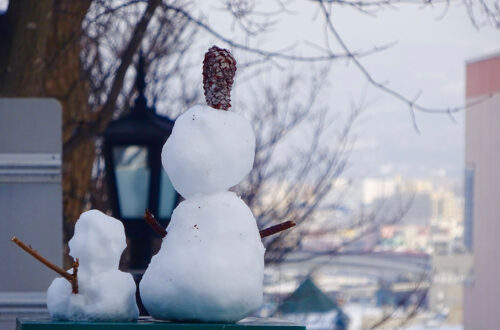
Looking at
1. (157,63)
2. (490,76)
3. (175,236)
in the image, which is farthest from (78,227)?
(490,76)

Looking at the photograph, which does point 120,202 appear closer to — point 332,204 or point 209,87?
point 209,87

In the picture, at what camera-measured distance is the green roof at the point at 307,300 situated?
1254cm

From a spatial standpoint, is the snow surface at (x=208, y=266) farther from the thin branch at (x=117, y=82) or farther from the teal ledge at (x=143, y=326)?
the thin branch at (x=117, y=82)

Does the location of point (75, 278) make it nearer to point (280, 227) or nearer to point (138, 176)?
point (280, 227)

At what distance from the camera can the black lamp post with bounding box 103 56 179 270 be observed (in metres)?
6.93

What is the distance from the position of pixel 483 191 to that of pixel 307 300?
24948 mm

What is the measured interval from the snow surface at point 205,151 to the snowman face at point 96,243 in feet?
0.82

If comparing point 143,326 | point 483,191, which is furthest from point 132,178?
point 483,191

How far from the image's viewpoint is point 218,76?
3406 millimetres

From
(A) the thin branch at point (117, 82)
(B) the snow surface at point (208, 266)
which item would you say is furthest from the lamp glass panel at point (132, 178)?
(B) the snow surface at point (208, 266)

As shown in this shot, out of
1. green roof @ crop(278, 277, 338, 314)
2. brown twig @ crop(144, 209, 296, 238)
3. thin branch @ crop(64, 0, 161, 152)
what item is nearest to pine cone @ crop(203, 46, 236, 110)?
brown twig @ crop(144, 209, 296, 238)

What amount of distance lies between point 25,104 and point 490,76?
103ft

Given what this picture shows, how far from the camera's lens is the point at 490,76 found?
35438 mm

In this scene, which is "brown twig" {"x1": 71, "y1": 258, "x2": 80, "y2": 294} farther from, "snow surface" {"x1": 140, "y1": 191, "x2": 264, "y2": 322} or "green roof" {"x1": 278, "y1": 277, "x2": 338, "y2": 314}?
"green roof" {"x1": 278, "y1": 277, "x2": 338, "y2": 314}
